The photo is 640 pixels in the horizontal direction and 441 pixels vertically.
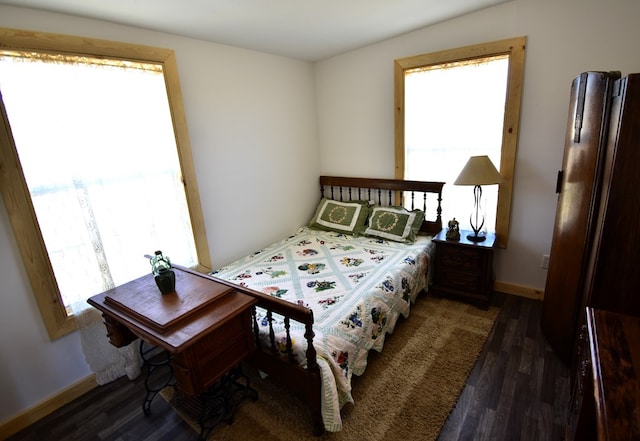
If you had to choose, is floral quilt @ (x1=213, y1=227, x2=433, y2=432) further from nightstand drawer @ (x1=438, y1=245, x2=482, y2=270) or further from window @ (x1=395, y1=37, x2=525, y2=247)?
window @ (x1=395, y1=37, x2=525, y2=247)

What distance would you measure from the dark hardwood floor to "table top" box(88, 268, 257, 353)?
0.75 m

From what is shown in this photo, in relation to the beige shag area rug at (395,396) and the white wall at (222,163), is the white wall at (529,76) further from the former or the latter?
the beige shag area rug at (395,396)

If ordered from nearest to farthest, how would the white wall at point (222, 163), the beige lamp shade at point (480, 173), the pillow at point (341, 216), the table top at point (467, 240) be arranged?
the white wall at point (222, 163) → the beige lamp shade at point (480, 173) → the table top at point (467, 240) → the pillow at point (341, 216)

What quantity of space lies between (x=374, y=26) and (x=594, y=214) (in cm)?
205

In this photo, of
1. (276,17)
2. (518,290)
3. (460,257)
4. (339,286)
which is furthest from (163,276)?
(518,290)

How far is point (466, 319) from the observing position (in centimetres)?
250

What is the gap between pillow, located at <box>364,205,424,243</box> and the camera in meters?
2.99

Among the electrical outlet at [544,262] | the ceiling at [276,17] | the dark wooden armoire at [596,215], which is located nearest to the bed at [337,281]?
the electrical outlet at [544,262]

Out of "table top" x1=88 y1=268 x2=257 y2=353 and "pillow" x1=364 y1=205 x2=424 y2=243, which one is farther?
"pillow" x1=364 y1=205 x2=424 y2=243

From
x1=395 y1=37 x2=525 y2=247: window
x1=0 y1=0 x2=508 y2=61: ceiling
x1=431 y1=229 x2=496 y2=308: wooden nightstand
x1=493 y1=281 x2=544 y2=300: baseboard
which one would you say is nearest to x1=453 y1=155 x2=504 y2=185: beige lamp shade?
x1=395 y1=37 x2=525 y2=247: window

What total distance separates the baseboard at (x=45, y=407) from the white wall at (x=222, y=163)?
0.11 feet

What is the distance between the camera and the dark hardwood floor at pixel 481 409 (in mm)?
1617

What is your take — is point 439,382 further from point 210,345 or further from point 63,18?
point 63,18

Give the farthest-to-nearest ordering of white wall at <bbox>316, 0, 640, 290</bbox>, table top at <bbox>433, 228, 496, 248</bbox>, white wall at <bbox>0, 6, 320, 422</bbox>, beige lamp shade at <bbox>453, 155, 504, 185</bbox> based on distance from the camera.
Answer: table top at <bbox>433, 228, 496, 248</bbox>
beige lamp shade at <bbox>453, 155, 504, 185</bbox>
white wall at <bbox>316, 0, 640, 290</bbox>
white wall at <bbox>0, 6, 320, 422</bbox>
